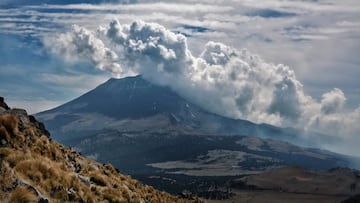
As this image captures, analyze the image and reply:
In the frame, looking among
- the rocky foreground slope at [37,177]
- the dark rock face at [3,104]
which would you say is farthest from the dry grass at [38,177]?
the dark rock face at [3,104]

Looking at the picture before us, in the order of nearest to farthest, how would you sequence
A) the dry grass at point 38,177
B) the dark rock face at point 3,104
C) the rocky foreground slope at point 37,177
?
the rocky foreground slope at point 37,177, the dry grass at point 38,177, the dark rock face at point 3,104

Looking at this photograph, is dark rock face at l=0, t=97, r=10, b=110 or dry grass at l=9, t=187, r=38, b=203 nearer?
dry grass at l=9, t=187, r=38, b=203

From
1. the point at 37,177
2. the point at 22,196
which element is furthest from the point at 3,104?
the point at 22,196

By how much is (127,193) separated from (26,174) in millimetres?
9700

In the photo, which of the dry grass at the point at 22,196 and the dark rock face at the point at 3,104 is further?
the dark rock face at the point at 3,104

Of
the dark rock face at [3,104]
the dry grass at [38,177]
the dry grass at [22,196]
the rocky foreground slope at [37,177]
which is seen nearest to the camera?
the dry grass at [22,196]

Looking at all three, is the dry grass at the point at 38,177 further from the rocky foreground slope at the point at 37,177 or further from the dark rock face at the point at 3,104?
the dark rock face at the point at 3,104

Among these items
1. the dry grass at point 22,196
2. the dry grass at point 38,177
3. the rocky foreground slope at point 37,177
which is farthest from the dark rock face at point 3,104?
the dry grass at point 22,196

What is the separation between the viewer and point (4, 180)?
19.1 m

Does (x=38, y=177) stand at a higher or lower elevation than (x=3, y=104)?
lower

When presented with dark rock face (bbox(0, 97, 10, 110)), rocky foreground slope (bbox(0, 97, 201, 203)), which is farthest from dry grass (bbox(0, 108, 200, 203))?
dark rock face (bbox(0, 97, 10, 110))

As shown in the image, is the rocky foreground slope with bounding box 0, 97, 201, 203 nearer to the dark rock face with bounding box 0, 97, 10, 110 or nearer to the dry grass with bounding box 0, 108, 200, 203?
the dry grass with bounding box 0, 108, 200, 203

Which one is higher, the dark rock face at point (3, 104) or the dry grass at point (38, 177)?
the dark rock face at point (3, 104)

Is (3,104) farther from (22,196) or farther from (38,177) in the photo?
(22,196)
